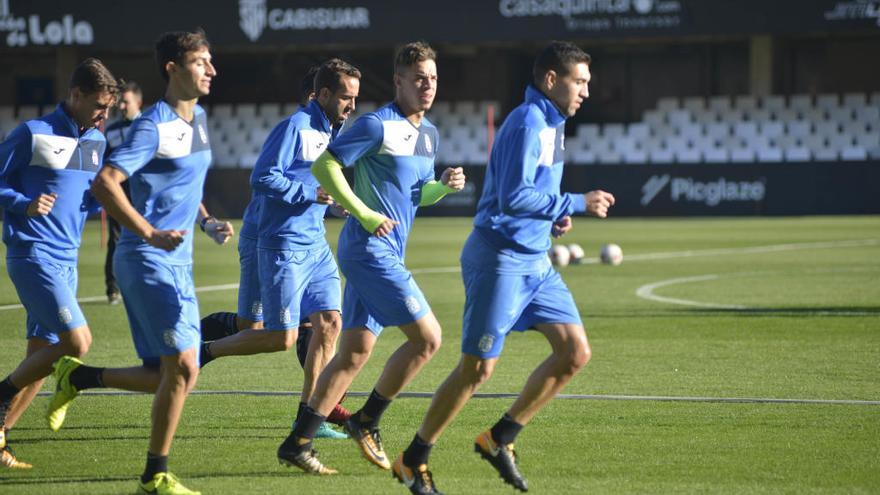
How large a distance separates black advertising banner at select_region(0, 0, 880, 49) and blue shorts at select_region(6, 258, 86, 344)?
28.7m

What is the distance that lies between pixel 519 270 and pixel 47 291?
Result: 240cm

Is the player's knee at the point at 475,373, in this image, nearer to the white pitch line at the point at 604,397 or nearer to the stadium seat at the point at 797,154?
the white pitch line at the point at 604,397

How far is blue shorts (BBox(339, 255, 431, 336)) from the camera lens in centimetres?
662

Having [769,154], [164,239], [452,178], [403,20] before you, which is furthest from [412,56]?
[403,20]

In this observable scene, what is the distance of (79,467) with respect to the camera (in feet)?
22.7

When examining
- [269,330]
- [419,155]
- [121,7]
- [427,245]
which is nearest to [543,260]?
[419,155]

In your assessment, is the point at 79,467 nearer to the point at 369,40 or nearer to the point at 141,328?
the point at 141,328

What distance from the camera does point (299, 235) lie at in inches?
300

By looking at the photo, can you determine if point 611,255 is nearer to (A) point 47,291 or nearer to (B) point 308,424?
(B) point 308,424

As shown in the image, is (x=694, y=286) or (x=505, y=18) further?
(x=505, y=18)

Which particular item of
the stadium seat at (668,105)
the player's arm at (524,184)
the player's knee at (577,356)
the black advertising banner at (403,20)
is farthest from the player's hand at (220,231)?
the stadium seat at (668,105)

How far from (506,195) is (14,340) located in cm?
739

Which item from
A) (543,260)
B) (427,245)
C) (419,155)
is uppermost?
(419,155)

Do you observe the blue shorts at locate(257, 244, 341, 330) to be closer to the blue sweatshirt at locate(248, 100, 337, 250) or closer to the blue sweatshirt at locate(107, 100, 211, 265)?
the blue sweatshirt at locate(248, 100, 337, 250)
